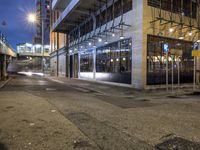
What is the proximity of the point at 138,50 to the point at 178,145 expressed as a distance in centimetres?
1224

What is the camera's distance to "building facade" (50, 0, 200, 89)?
16.2 m

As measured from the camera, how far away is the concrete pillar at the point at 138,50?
1594 cm

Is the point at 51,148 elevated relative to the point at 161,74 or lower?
lower

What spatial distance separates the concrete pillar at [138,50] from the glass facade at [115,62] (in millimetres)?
782

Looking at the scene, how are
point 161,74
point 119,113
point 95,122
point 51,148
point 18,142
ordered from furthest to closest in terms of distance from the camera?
point 161,74 → point 119,113 → point 95,122 → point 18,142 → point 51,148

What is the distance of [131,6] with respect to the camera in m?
17.5

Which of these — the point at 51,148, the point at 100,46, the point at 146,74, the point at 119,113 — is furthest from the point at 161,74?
the point at 51,148

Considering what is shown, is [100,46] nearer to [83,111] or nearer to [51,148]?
[83,111]

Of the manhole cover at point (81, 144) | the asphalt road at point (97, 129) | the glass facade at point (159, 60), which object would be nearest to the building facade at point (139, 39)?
the glass facade at point (159, 60)

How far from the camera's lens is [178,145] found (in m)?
4.57

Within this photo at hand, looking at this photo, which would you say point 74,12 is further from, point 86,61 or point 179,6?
point 179,6

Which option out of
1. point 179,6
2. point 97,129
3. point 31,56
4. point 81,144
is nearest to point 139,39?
point 179,6

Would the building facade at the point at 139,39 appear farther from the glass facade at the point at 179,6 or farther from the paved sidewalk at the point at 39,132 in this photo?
the paved sidewalk at the point at 39,132

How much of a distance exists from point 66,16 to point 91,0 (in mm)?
6324
